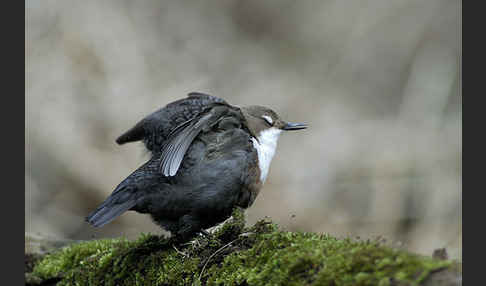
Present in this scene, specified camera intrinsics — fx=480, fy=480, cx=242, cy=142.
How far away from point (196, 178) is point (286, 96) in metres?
4.51

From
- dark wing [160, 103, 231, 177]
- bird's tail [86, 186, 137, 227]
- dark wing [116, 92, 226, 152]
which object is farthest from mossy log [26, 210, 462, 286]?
dark wing [116, 92, 226, 152]

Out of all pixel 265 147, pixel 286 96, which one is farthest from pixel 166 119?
pixel 286 96

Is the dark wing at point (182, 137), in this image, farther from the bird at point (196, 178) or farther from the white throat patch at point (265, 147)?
the white throat patch at point (265, 147)

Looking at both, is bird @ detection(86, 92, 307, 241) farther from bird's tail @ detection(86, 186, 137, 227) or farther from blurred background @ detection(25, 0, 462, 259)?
blurred background @ detection(25, 0, 462, 259)

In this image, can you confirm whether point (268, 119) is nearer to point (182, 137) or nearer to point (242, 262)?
point (182, 137)

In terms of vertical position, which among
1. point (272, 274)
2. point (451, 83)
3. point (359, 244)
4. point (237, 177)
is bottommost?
point (272, 274)

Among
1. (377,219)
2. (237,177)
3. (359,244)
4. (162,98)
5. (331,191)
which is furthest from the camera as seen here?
(162,98)

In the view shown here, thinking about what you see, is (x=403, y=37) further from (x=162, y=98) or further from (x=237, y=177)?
(x=237, y=177)

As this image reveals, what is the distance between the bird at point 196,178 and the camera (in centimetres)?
364

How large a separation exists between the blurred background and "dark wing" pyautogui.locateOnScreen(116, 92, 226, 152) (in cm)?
318

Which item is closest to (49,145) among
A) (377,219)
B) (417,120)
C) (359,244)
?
(377,219)

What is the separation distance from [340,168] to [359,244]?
16.1 feet

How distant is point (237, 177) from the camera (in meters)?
3.78

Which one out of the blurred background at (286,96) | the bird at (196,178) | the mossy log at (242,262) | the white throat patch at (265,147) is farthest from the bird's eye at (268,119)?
the blurred background at (286,96)
